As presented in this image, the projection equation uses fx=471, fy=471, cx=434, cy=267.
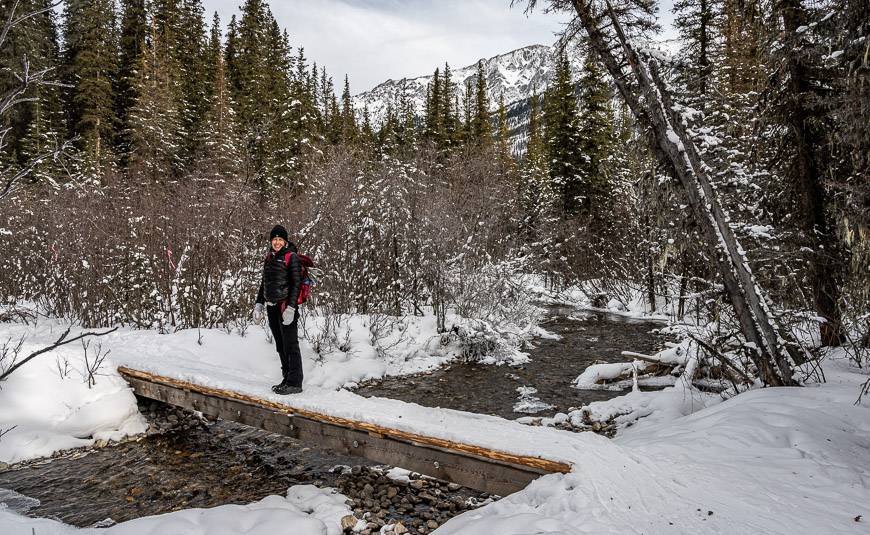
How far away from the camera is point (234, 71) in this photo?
33.6 m

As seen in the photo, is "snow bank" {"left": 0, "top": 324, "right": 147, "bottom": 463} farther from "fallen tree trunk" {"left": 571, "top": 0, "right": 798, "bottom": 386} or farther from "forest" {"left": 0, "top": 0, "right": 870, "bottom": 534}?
"fallen tree trunk" {"left": 571, "top": 0, "right": 798, "bottom": 386}

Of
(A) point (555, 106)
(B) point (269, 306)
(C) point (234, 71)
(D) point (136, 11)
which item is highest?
(D) point (136, 11)

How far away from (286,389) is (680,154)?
650 cm

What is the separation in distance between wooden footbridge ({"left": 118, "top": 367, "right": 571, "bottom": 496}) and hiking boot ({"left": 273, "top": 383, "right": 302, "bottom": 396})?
0.36m

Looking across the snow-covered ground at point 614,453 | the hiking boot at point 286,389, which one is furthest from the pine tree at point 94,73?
the hiking boot at point 286,389

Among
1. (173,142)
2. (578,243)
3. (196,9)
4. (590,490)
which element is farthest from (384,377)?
(196,9)

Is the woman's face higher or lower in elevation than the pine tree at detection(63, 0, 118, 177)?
lower

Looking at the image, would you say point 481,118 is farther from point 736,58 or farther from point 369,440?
point 369,440

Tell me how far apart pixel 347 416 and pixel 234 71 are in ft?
114

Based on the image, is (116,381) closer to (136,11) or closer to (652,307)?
(652,307)

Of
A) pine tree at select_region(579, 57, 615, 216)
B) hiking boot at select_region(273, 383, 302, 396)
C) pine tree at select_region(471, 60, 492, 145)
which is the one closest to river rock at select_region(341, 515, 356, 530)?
hiking boot at select_region(273, 383, 302, 396)

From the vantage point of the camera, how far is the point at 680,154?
22.2ft

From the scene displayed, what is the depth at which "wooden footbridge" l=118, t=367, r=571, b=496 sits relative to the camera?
172 inches

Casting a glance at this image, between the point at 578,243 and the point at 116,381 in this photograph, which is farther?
the point at 578,243
